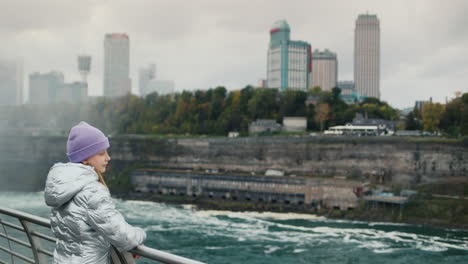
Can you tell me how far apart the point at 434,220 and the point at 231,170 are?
24.5 meters

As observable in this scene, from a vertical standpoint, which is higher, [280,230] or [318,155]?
[318,155]

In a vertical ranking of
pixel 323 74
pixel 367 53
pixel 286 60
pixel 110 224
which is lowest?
pixel 110 224

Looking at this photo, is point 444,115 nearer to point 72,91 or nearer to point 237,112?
point 237,112

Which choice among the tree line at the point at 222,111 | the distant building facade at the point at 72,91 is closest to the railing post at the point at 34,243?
the tree line at the point at 222,111

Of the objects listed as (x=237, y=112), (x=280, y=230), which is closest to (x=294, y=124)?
(x=237, y=112)

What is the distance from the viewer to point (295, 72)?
550ft

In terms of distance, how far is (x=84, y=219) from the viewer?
2.96 meters

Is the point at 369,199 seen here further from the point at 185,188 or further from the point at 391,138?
the point at 185,188

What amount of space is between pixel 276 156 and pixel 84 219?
50.1 m

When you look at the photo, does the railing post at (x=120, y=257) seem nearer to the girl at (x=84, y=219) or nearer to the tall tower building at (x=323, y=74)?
the girl at (x=84, y=219)

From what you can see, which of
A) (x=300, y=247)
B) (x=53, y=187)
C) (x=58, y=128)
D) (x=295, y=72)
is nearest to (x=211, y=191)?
(x=300, y=247)

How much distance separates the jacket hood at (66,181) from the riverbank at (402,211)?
3587cm

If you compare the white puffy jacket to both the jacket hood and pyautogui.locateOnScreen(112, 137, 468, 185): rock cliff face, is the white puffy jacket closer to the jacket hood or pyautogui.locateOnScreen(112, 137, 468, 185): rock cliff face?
the jacket hood

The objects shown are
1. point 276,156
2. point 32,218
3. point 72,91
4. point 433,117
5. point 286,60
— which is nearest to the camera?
point 32,218
